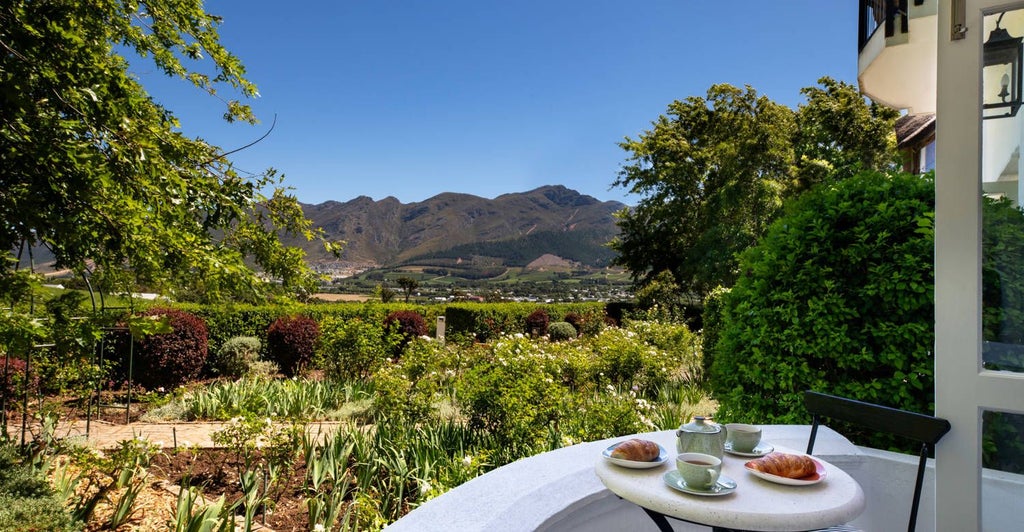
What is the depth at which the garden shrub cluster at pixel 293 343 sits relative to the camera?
966cm

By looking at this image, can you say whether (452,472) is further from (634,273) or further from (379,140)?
(379,140)

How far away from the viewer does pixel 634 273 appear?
24078 mm

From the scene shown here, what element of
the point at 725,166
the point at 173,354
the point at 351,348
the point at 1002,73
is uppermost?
the point at 725,166

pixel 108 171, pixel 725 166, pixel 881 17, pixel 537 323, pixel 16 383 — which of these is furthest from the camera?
pixel 725 166

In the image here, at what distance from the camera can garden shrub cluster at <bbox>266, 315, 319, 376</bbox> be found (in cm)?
966

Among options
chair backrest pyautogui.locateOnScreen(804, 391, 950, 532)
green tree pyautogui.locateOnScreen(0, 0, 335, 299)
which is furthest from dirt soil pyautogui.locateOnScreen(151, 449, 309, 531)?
chair backrest pyautogui.locateOnScreen(804, 391, 950, 532)

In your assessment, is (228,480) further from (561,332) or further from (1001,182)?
(561,332)

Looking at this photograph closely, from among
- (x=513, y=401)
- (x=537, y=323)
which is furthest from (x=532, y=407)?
(x=537, y=323)

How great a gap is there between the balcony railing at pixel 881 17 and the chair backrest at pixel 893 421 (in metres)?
4.50

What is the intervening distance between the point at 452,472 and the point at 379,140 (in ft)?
122

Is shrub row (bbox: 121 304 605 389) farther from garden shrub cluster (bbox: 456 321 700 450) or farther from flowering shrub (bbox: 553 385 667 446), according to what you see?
flowering shrub (bbox: 553 385 667 446)

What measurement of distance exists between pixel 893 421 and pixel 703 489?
3.02ft

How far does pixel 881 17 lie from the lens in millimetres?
5352

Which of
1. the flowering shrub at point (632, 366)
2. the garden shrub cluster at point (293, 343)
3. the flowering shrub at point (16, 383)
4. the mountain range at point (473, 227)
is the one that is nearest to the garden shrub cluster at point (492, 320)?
the garden shrub cluster at point (293, 343)
